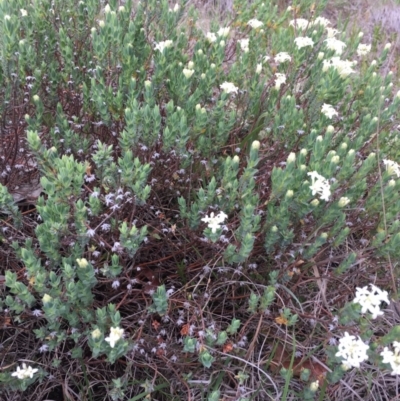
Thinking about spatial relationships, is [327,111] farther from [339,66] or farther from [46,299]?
[46,299]

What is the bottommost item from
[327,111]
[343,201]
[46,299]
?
[46,299]

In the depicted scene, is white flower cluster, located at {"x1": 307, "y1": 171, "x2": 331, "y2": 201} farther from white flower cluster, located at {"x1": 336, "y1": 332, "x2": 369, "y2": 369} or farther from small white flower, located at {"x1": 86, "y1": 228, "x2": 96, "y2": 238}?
small white flower, located at {"x1": 86, "y1": 228, "x2": 96, "y2": 238}

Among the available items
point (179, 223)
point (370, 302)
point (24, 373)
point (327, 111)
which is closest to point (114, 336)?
point (24, 373)

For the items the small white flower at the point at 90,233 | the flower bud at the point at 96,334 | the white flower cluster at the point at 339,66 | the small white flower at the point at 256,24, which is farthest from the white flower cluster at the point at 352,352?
the small white flower at the point at 256,24

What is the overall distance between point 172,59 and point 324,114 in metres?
1.09

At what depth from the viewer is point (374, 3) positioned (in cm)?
781

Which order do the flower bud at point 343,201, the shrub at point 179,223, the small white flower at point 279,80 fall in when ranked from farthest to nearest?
the small white flower at point 279,80
the flower bud at point 343,201
the shrub at point 179,223

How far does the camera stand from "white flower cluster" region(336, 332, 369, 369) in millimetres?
2098

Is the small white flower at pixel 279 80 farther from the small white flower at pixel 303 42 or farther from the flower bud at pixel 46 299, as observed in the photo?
the flower bud at pixel 46 299

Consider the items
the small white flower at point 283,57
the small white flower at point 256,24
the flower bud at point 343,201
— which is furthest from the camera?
the small white flower at point 256,24

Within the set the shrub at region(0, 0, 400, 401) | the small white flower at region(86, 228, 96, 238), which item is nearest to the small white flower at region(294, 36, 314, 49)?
the shrub at region(0, 0, 400, 401)

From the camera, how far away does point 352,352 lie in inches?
84.0

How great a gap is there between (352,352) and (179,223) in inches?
52.3

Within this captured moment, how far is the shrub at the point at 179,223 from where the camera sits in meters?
2.28
